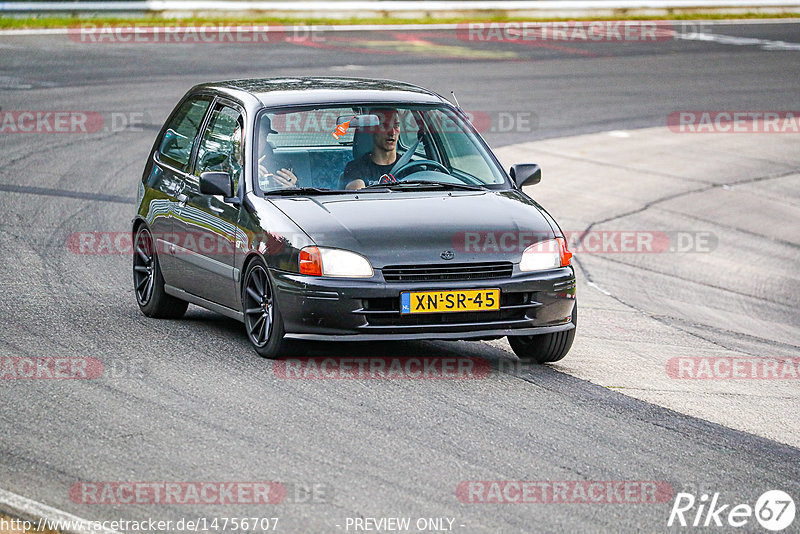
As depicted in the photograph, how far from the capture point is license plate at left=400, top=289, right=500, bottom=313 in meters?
7.80

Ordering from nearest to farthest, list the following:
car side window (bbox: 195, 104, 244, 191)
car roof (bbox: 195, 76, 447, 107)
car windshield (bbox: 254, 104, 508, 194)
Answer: car windshield (bbox: 254, 104, 508, 194) → car side window (bbox: 195, 104, 244, 191) → car roof (bbox: 195, 76, 447, 107)

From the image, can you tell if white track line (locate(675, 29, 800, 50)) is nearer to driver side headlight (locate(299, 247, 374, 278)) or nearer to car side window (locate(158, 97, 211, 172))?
car side window (locate(158, 97, 211, 172))

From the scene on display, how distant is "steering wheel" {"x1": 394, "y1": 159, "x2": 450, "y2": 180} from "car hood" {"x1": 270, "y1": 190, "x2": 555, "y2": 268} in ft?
1.25

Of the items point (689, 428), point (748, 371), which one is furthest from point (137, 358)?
point (748, 371)

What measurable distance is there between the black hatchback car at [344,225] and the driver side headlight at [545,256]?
1cm

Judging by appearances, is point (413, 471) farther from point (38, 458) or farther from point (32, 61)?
point (32, 61)

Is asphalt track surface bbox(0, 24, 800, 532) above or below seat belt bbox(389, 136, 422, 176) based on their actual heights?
below

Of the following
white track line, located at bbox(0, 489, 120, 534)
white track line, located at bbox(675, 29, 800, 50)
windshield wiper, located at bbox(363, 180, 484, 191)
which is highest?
windshield wiper, located at bbox(363, 180, 484, 191)

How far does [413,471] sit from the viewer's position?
20.1ft

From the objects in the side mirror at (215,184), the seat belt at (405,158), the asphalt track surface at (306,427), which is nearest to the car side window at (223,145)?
the side mirror at (215,184)

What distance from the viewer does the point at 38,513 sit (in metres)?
5.42

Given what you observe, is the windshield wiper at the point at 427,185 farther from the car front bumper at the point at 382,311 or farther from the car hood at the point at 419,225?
the car front bumper at the point at 382,311

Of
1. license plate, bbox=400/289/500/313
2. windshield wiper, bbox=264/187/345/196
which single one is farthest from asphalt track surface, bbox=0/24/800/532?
windshield wiper, bbox=264/187/345/196

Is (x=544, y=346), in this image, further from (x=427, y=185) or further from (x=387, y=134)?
(x=387, y=134)
